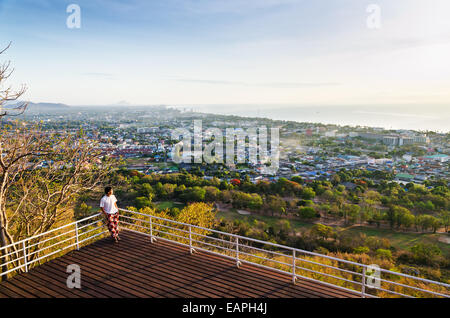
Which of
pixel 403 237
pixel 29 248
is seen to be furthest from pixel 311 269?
pixel 403 237

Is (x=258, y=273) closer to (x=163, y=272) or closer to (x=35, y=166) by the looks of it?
(x=163, y=272)

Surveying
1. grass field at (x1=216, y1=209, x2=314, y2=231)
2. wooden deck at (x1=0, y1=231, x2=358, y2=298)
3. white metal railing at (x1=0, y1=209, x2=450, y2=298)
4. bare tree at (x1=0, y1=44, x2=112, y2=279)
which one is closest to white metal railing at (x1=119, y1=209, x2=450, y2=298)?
white metal railing at (x1=0, y1=209, x2=450, y2=298)

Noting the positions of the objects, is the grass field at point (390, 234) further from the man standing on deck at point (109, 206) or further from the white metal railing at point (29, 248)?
the man standing on deck at point (109, 206)

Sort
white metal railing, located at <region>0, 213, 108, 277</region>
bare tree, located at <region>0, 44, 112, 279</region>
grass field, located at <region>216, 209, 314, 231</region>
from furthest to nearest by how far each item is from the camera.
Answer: grass field, located at <region>216, 209, 314, 231</region> → bare tree, located at <region>0, 44, 112, 279</region> → white metal railing, located at <region>0, 213, 108, 277</region>

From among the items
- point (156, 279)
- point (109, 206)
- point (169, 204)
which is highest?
point (109, 206)

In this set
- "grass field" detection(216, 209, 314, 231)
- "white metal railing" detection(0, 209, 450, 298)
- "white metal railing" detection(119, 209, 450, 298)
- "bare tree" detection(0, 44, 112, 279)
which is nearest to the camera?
"white metal railing" detection(119, 209, 450, 298)

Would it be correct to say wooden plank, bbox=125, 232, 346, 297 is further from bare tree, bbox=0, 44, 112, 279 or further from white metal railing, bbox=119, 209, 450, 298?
bare tree, bbox=0, 44, 112, 279

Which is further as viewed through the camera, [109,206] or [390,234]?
[390,234]
